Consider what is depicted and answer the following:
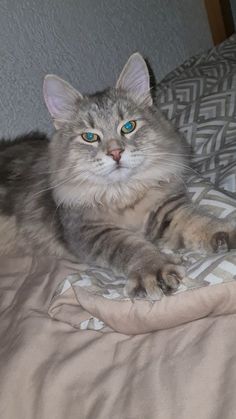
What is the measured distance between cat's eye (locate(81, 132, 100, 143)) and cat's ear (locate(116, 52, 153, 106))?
23 cm

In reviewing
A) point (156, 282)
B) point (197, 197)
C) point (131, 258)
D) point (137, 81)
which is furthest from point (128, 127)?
point (156, 282)

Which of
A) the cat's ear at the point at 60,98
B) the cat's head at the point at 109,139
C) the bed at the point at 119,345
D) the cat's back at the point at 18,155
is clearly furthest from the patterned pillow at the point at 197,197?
the cat's back at the point at 18,155

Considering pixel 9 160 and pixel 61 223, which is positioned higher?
pixel 9 160

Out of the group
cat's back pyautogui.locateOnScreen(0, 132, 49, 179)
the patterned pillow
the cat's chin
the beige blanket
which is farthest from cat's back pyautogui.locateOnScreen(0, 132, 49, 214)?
the beige blanket

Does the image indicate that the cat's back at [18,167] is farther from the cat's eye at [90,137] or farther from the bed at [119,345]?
the bed at [119,345]

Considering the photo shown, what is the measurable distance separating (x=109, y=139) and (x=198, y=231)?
40cm

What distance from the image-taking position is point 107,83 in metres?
2.51

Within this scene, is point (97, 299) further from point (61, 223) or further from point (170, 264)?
point (61, 223)

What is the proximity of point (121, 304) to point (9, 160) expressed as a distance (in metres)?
1.02

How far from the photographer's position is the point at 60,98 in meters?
1.52

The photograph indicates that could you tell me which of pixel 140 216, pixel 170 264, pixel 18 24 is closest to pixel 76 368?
pixel 170 264

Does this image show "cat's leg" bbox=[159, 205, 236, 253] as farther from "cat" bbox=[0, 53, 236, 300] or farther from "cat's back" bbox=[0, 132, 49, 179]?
"cat's back" bbox=[0, 132, 49, 179]

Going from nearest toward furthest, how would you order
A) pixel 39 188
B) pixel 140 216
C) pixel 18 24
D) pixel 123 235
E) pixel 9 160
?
pixel 123 235 → pixel 140 216 → pixel 39 188 → pixel 9 160 → pixel 18 24

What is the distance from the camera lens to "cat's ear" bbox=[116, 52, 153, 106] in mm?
1527
